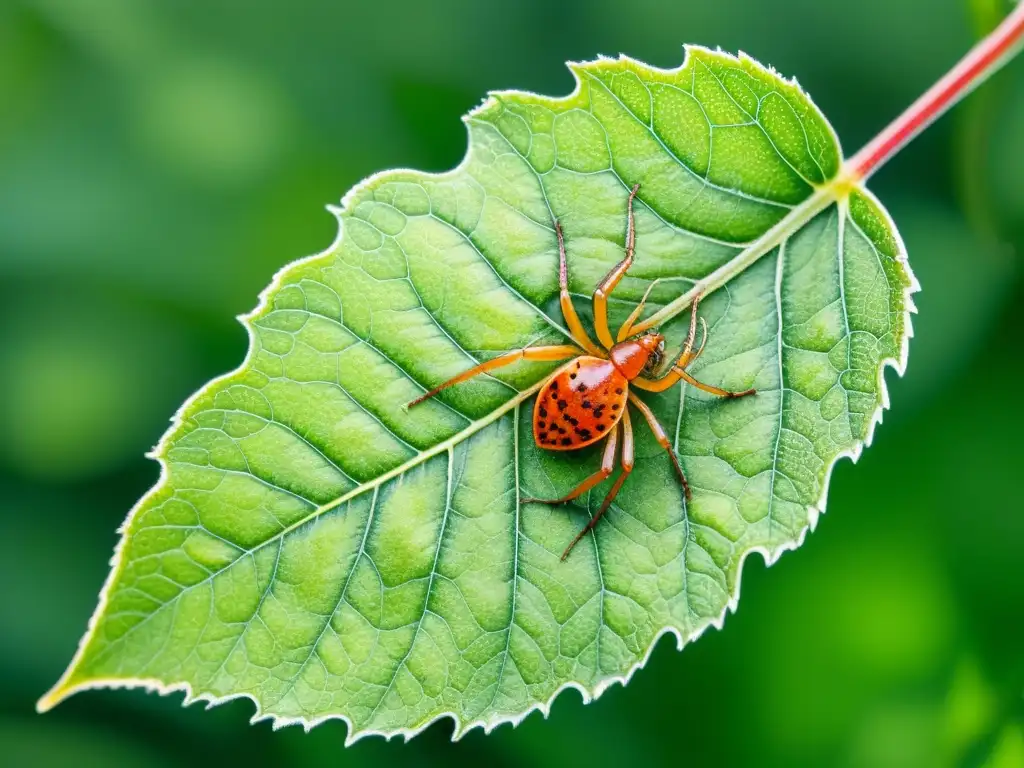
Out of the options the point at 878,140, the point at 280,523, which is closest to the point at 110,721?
the point at 280,523

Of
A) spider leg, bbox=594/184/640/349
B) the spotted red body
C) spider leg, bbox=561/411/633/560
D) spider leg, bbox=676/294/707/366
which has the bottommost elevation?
spider leg, bbox=561/411/633/560

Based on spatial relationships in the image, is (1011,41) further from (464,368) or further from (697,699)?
(697,699)

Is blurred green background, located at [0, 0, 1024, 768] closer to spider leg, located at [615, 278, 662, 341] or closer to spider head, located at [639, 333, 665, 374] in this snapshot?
spider head, located at [639, 333, 665, 374]

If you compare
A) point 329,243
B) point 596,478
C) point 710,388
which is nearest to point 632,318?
point 710,388

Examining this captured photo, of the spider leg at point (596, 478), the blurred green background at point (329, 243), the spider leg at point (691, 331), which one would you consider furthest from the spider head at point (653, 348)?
the blurred green background at point (329, 243)

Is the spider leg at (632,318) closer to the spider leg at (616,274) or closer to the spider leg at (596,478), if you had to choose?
the spider leg at (616,274)

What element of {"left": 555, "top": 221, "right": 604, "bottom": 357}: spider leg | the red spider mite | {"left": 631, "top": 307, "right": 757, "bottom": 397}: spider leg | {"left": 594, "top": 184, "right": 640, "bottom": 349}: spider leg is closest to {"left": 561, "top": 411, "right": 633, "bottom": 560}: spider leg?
the red spider mite

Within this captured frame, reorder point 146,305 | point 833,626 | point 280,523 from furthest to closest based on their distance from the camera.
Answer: point 146,305 → point 833,626 → point 280,523
